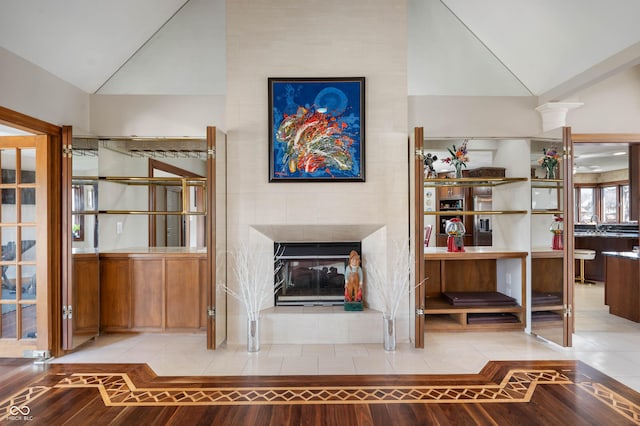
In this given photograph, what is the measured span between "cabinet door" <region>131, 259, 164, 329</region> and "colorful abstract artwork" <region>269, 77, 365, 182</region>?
5.53 feet

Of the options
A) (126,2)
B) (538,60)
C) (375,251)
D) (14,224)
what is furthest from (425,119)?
(14,224)

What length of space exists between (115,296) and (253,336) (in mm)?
1698

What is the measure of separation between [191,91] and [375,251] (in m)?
2.54

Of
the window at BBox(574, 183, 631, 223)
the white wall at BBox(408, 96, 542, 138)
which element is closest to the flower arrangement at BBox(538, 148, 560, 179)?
the white wall at BBox(408, 96, 542, 138)

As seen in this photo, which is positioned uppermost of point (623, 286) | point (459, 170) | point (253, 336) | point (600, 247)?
point (459, 170)

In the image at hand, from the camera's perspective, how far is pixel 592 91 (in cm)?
397

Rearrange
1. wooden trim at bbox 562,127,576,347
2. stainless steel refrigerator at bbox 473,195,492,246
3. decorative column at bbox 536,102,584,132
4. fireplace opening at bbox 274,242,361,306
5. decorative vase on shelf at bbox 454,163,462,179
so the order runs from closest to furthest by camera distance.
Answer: wooden trim at bbox 562,127,576,347
decorative column at bbox 536,102,584,132
fireplace opening at bbox 274,242,361,306
decorative vase on shelf at bbox 454,163,462,179
stainless steel refrigerator at bbox 473,195,492,246

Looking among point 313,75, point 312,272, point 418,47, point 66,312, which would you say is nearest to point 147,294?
point 66,312

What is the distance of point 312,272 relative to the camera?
406cm

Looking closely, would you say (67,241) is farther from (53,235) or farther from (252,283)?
(252,283)

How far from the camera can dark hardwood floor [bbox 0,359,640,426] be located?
2348mm

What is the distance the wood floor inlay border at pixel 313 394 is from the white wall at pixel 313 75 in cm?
107

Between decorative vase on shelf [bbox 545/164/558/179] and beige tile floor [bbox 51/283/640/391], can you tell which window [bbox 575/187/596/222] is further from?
decorative vase on shelf [bbox 545/164/558/179]

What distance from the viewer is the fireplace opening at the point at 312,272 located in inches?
156
